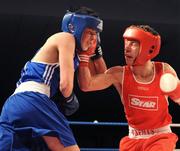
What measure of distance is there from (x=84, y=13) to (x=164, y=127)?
742mm

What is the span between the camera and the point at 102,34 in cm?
426

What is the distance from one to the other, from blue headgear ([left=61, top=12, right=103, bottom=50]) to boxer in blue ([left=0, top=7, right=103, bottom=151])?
6 cm

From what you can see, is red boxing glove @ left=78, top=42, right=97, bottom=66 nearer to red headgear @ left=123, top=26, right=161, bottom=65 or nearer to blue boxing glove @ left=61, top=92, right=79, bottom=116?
blue boxing glove @ left=61, top=92, right=79, bottom=116

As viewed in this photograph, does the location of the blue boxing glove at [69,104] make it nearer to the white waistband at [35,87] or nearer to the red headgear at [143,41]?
the white waistband at [35,87]

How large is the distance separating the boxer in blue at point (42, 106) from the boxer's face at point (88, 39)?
85 mm

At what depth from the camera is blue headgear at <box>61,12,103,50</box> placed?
185 cm

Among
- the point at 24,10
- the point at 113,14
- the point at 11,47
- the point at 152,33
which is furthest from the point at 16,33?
the point at 152,33

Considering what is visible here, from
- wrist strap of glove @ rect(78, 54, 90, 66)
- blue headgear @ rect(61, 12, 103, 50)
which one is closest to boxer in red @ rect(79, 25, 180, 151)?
wrist strap of glove @ rect(78, 54, 90, 66)

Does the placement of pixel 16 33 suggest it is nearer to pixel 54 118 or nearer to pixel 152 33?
pixel 152 33

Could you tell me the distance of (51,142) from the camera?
5.49 ft

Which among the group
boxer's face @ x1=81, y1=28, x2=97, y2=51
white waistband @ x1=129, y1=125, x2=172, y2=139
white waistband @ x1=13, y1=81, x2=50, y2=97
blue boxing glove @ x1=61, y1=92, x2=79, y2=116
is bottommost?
white waistband @ x1=129, y1=125, x2=172, y2=139

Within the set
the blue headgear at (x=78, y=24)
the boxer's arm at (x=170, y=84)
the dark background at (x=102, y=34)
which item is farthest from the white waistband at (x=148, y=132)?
the dark background at (x=102, y=34)

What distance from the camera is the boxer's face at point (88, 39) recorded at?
6.12 ft

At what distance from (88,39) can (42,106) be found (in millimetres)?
414
